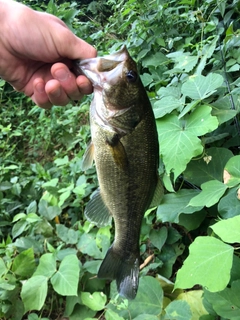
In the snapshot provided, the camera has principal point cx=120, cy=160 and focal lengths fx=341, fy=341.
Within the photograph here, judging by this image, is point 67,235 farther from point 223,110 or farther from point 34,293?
point 223,110

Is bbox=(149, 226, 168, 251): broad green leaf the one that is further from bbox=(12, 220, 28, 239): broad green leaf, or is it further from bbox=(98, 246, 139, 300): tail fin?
bbox=(12, 220, 28, 239): broad green leaf

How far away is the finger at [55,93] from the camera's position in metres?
1.62

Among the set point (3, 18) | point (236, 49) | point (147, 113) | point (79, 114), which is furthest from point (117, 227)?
point (79, 114)

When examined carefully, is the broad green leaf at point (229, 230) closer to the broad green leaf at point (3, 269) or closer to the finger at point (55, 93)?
the finger at point (55, 93)

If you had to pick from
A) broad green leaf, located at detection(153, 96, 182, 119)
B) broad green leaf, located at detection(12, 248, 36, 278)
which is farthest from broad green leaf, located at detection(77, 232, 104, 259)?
broad green leaf, located at detection(153, 96, 182, 119)

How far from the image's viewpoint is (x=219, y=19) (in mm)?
3186

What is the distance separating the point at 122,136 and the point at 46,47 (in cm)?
60

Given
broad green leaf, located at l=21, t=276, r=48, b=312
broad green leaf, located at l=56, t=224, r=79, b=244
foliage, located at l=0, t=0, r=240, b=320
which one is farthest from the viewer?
broad green leaf, located at l=56, t=224, r=79, b=244

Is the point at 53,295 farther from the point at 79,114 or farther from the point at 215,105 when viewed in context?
the point at 79,114

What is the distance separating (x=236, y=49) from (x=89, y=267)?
1926 mm

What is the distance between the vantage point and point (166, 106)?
205 centimetres

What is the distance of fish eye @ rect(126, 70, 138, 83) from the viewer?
1.42m

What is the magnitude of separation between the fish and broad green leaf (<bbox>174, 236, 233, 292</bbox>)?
340 millimetres

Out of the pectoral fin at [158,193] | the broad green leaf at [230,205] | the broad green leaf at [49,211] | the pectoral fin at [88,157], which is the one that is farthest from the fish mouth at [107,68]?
the broad green leaf at [49,211]
